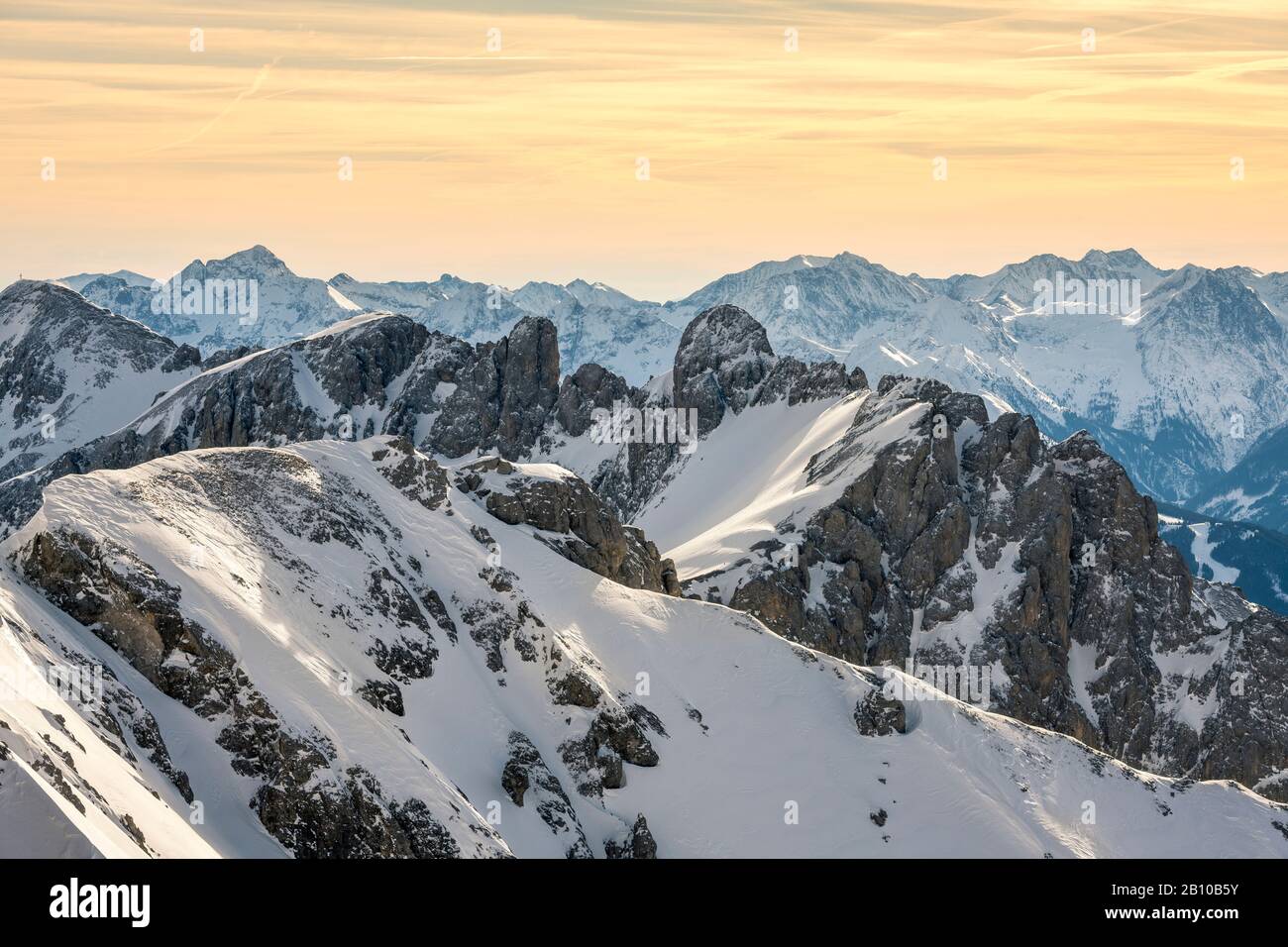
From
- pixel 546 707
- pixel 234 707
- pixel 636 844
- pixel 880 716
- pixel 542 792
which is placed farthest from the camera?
pixel 880 716

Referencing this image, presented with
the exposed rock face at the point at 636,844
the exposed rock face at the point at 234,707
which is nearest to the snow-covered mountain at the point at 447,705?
the exposed rock face at the point at 234,707

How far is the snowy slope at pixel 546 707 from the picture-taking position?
95.8 metres

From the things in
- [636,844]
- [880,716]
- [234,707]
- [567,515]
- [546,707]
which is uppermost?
[567,515]

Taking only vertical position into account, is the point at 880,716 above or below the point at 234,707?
below

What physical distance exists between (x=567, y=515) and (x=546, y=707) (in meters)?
38.1

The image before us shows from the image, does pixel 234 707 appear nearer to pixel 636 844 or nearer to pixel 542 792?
pixel 542 792

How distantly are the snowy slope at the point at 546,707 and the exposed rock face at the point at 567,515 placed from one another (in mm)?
4646

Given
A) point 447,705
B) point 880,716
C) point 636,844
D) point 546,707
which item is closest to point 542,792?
point 636,844

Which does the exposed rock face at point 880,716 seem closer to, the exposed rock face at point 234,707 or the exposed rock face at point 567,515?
the exposed rock face at point 567,515

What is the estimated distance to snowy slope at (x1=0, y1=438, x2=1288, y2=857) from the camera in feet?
314

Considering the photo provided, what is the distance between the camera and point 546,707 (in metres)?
119

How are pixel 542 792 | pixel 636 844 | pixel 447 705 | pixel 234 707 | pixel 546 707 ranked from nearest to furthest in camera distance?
pixel 234 707 → pixel 542 792 → pixel 636 844 → pixel 447 705 → pixel 546 707
